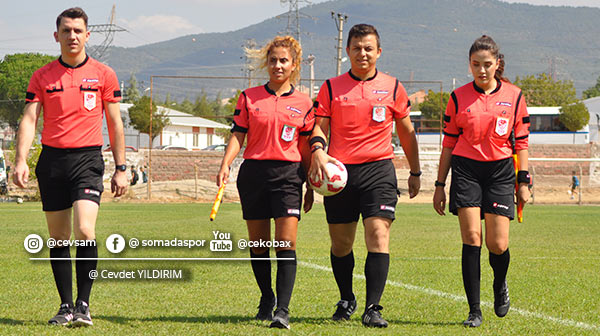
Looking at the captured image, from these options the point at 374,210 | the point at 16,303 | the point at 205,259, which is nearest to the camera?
the point at 374,210

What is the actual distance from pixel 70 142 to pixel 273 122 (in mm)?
1472

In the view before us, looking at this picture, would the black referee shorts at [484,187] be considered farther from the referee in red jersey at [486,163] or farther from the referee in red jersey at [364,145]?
the referee in red jersey at [364,145]

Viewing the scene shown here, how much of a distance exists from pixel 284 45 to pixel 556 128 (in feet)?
201

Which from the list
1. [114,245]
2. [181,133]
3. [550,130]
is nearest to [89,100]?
[114,245]

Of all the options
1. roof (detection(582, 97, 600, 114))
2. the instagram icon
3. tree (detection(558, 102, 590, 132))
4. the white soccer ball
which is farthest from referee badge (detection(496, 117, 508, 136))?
roof (detection(582, 97, 600, 114))

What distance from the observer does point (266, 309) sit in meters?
6.32

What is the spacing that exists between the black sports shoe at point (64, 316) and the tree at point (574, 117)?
200 feet

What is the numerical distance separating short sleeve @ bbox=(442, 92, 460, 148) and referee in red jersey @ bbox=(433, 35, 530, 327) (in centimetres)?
1

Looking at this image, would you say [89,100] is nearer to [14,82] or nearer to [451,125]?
[451,125]

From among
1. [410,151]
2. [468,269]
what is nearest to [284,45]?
[410,151]

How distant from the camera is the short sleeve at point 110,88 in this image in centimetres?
605

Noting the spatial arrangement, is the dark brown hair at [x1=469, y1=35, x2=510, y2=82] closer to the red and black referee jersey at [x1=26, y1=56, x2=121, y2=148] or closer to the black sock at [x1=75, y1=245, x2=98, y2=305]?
the red and black referee jersey at [x1=26, y1=56, x2=121, y2=148]

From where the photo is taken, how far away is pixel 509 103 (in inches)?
251

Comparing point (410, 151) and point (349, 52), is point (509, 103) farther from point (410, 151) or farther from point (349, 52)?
point (349, 52)
